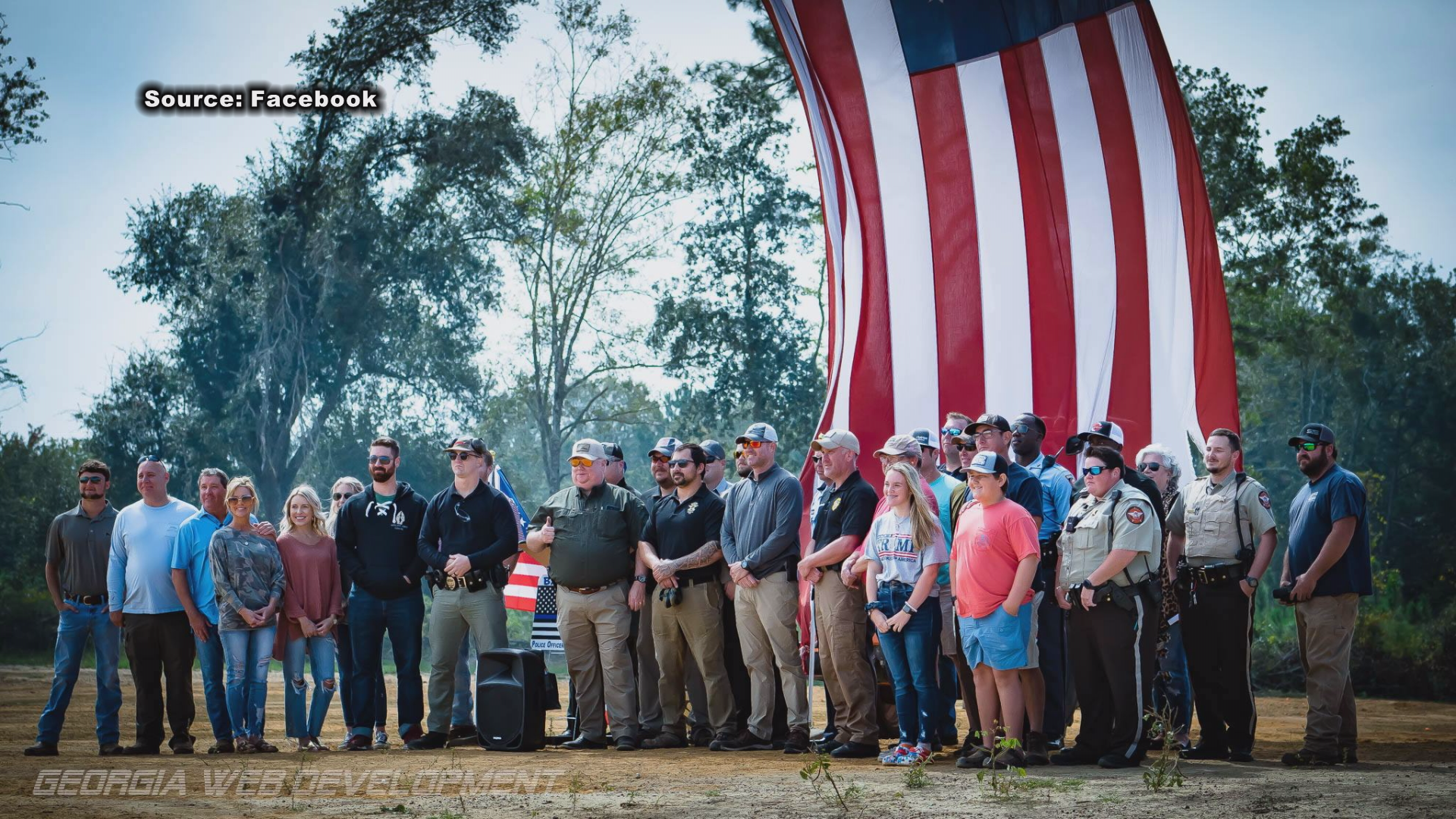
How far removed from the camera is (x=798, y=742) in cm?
799

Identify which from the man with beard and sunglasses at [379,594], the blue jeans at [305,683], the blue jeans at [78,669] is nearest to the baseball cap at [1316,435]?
the man with beard and sunglasses at [379,594]

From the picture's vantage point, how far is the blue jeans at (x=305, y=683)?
8469 millimetres

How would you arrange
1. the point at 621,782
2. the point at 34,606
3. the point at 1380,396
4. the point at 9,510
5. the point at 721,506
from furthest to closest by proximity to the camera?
the point at 1380,396, the point at 9,510, the point at 34,606, the point at 721,506, the point at 621,782

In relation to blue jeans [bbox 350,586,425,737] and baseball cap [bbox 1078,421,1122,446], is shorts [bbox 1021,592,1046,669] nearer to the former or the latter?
baseball cap [bbox 1078,421,1122,446]

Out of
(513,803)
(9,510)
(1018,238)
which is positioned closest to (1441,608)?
(1018,238)

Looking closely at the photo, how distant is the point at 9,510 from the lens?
24.6 meters

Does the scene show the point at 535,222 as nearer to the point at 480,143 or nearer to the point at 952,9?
the point at 480,143

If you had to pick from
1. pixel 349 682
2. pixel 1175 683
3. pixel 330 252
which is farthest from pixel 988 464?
pixel 330 252

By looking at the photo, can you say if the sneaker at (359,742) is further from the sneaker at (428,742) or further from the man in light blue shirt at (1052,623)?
the man in light blue shirt at (1052,623)

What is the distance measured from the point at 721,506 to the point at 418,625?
214 centimetres

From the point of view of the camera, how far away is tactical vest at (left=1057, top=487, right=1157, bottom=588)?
6.88m

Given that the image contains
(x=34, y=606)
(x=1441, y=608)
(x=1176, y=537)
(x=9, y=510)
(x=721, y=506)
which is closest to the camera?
(x=1176, y=537)

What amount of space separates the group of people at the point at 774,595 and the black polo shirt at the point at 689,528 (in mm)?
16

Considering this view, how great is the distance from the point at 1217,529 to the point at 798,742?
2.68 m
